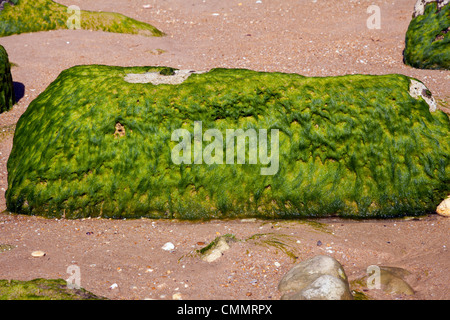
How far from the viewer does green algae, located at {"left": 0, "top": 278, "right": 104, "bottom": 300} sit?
4.35 meters

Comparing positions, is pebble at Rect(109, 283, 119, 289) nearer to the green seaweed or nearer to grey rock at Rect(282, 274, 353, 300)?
the green seaweed

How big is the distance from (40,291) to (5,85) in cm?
528

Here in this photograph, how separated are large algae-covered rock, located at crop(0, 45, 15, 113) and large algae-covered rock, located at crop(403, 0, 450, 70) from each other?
7396 millimetres

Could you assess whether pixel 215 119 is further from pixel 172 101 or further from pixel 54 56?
pixel 54 56

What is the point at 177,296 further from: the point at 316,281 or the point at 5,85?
the point at 5,85

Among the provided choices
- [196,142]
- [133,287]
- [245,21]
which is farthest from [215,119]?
[245,21]

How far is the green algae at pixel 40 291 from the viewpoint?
435 cm

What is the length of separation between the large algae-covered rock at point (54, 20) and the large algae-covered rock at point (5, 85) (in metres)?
3.25

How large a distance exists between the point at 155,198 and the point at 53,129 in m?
1.64

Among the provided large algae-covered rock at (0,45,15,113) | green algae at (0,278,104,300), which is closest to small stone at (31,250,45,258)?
green algae at (0,278,104,300)

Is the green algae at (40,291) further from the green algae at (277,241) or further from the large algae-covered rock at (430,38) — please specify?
the large algae-covered rock at (430,38)

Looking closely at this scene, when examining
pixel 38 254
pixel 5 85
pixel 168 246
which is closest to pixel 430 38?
pixel 168 246

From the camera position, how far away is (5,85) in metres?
8.60
